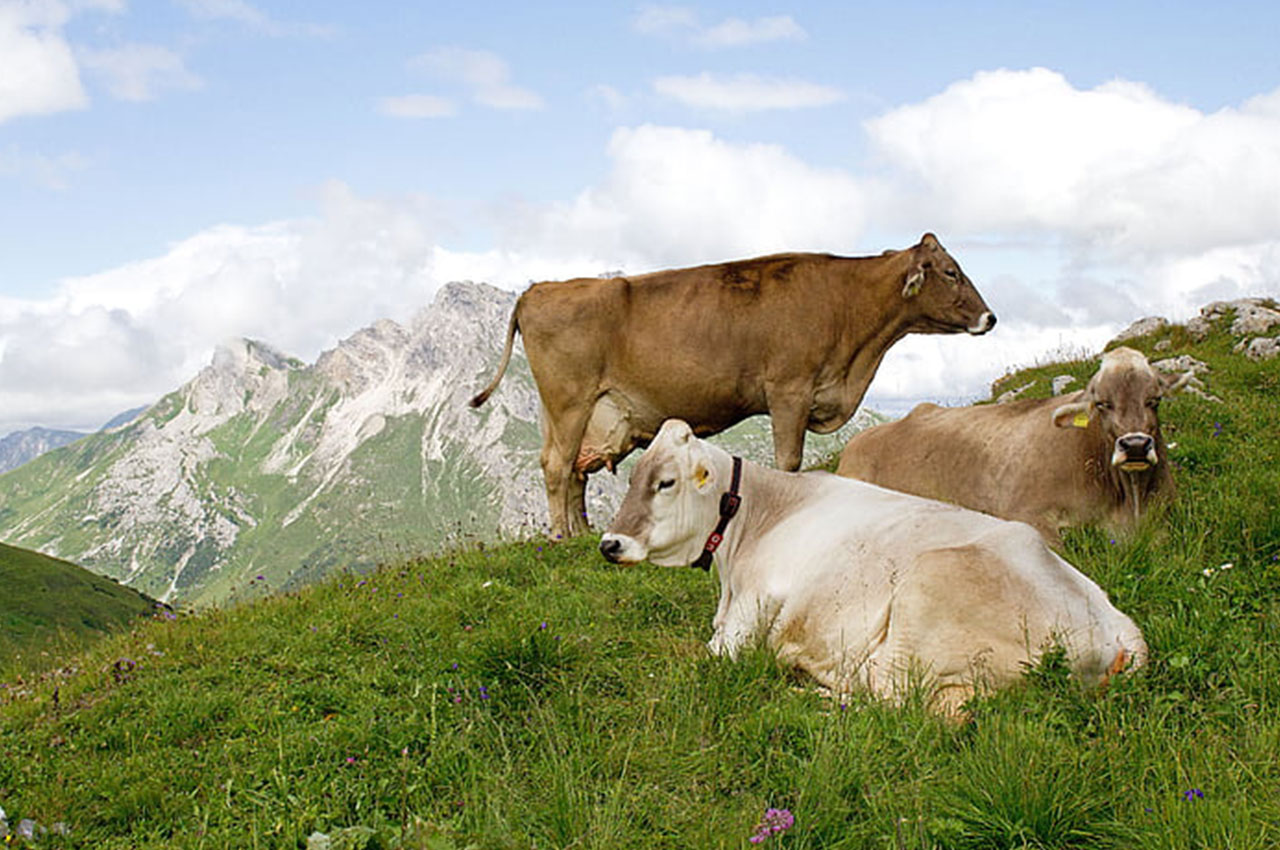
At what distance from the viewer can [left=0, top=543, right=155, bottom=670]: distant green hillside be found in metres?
72.4

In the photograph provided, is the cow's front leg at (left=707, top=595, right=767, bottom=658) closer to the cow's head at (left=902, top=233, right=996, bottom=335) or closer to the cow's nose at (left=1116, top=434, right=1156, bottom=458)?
the cow's nose at (left=1116, top=434, right=1156, bottom=458)

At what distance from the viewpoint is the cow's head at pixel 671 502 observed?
6.94 meters

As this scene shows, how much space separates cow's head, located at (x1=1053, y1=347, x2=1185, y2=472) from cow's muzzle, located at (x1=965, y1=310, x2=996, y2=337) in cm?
321

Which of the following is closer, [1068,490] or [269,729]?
[269,729]

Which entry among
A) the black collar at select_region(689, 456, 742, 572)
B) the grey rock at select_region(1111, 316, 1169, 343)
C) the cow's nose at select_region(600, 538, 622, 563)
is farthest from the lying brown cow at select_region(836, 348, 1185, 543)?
the grey rock at select_region(1111, 316, 1169, 343)

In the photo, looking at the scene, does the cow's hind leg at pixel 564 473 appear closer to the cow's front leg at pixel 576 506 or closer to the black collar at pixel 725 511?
the cow's front leg at pixel 576 506

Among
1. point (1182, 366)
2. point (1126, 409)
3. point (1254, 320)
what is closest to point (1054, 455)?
point (1126, 409)

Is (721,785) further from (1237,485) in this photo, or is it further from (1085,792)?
(1237,485)

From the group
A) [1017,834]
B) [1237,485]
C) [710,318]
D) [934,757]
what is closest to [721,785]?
[934,757]

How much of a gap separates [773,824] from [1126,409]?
20.8 feet

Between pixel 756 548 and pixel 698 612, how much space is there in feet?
4.89

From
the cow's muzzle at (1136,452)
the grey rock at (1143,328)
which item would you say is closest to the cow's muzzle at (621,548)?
the cow's muzzle at (1136,452)

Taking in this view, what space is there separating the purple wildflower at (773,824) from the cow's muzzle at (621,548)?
2814 mm

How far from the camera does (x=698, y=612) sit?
8.19 meters
